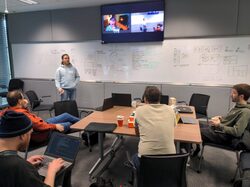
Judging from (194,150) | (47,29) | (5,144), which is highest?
(47,29)

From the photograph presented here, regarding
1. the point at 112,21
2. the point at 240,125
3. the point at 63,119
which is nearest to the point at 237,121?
the point at 240,125

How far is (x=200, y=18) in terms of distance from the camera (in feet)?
13.8

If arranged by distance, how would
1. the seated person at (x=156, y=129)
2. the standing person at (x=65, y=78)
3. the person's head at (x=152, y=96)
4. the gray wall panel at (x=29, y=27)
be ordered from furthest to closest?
the gray wall panel at (x=29, y=27) → the standing person at (x=65, y=78) → the person's head at (x=152, y=96) → the seated person at (x=156, y=129)

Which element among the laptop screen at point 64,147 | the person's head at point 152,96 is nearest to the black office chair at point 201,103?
the person's head at point 152,96

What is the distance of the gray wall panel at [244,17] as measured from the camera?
12.9 feet

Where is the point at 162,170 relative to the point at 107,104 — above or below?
below

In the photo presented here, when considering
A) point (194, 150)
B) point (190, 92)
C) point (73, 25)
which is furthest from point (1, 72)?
point (194, 150)

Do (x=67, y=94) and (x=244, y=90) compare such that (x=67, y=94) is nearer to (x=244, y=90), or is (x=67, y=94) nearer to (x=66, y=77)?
(x=66, y=77)

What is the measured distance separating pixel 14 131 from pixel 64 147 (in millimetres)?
644

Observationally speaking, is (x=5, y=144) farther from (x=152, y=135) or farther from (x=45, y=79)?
(x=45, y=79)

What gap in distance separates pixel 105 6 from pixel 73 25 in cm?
97

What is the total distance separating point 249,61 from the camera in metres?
4.06

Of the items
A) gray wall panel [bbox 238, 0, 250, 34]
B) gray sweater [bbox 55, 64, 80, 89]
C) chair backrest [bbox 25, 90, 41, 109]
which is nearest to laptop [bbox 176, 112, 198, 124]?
gray wall panel [bbox 238, 0, 250, 34]

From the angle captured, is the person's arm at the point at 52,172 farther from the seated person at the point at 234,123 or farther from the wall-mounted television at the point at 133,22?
the wall-mounted television at the point at 133,22
